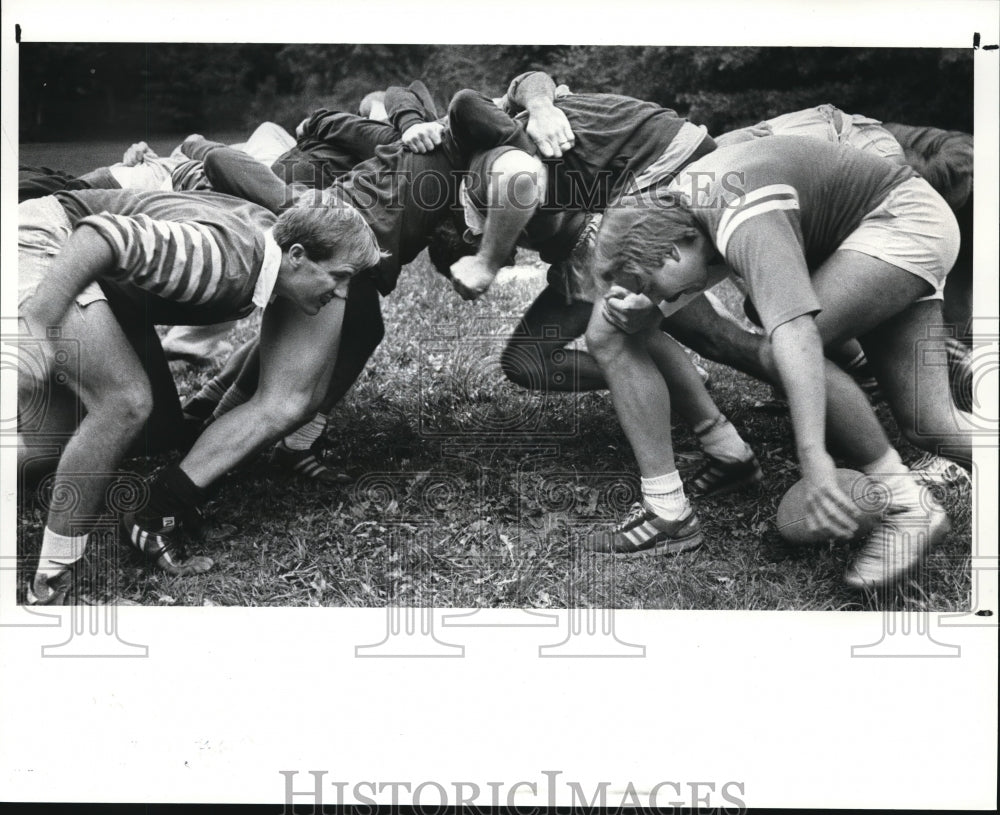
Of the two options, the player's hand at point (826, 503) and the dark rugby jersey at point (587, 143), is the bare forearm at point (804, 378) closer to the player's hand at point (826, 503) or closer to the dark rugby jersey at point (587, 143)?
the player's hand at point (826, 503)

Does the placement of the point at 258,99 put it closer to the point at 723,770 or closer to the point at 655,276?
the point at 655,276

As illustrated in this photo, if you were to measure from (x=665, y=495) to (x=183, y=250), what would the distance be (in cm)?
228

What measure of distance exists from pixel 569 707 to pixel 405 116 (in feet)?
8.61

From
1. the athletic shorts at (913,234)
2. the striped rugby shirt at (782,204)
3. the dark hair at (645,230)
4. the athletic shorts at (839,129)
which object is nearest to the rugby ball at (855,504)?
the striped rugby shirt at (782,204)

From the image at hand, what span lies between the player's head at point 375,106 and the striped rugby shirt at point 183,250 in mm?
626

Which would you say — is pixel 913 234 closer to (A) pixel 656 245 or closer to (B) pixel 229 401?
(A) pixel 656 245

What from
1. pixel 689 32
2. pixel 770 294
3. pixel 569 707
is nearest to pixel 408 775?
pixel 569 707

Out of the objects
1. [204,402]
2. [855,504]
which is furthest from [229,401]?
[855,504]

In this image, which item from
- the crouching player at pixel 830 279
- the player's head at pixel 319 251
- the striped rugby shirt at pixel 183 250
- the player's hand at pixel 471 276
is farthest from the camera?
the player's hand at pixel 471 276

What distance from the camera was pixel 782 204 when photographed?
526 cm

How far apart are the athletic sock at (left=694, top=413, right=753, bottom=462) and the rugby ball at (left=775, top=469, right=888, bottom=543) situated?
0.31 meters

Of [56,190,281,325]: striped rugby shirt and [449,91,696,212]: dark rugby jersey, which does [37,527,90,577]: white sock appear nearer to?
[56,190,281,325]: striped rugby shirt

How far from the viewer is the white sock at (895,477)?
17.7 ft

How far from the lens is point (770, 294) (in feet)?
17.2
